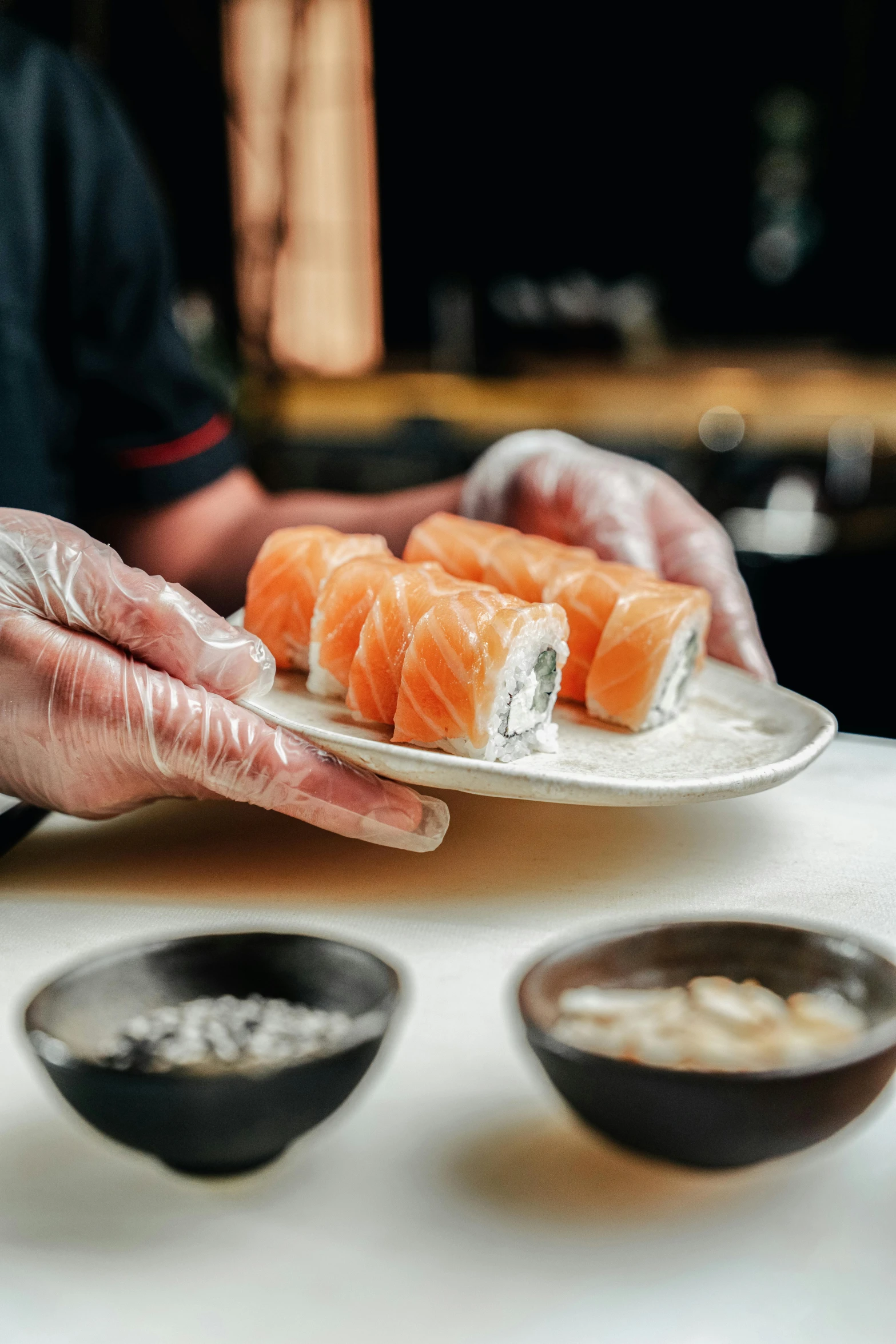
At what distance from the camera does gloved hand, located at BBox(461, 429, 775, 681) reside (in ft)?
4.72

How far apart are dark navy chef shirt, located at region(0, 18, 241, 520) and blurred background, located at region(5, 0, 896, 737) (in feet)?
7.83

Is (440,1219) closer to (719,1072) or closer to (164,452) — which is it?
(719,1072)

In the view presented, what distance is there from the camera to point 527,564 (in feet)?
4.42

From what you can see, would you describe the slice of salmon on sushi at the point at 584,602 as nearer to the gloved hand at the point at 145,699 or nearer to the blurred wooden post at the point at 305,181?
the gloved hand at the point at 145,699

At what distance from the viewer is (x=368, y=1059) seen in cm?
57

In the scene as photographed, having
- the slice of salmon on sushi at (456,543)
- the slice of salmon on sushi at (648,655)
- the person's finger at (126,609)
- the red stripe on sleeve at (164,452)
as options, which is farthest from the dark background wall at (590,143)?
the person's finger at (126,609)

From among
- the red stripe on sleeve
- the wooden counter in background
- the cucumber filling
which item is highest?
the red stripe on sleeve

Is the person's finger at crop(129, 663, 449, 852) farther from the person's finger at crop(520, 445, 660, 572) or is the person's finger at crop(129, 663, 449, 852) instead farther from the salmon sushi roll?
the person's finger at crop(520, 445, 660, 572)

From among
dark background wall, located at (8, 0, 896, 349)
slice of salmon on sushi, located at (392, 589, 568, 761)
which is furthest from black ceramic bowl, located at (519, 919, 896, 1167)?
dark background wall, located at (8, 0, 896, 349)

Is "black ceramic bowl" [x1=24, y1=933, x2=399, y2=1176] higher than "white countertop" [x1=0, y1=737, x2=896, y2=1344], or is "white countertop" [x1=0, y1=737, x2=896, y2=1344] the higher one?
"black ceramic bowl" [x1=24, y1=933, x2=399, y2=1176]

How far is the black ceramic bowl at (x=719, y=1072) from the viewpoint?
52cm

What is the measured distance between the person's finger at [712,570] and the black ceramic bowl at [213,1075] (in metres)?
0.86

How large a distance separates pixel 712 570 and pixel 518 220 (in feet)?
15.3

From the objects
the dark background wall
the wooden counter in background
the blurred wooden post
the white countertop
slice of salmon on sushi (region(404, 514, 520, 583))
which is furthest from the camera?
the blurred wooden post
